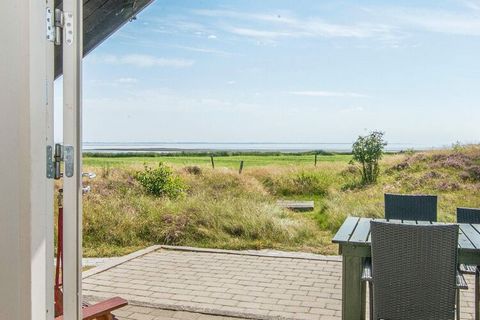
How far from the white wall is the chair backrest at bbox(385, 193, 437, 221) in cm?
332

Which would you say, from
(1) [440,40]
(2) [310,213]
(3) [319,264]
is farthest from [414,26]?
(3) [319,264]

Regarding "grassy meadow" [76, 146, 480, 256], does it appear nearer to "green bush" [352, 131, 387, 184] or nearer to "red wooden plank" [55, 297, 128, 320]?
"green bush" [352, 131, 387, 184]

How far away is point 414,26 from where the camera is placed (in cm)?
1204

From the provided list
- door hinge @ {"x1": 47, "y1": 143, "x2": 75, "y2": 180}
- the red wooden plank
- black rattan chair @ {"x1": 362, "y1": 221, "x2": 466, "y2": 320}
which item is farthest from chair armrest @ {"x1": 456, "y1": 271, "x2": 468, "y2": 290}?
door hinge @ {"x1": 47, "y1": 143, "x2": 75, "y2": 180}

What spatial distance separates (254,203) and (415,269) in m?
5.35

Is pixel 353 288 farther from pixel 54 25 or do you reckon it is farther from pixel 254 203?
pixel 254 203

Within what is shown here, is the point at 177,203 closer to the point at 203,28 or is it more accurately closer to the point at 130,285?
the point at 130,285

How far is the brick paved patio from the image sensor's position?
12.9 feet

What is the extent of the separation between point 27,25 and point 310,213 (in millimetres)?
7632

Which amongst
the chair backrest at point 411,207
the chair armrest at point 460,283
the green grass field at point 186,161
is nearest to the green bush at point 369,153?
the green grass field at point 186,161

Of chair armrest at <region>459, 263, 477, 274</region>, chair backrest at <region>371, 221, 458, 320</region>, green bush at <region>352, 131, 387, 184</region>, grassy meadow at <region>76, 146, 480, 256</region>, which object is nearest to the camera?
chair backrest at <region>371, 221, 458, 320</region>

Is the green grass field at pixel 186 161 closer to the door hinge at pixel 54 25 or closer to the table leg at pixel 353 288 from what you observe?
the table leg at pixel 353 288

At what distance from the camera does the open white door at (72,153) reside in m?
1.71

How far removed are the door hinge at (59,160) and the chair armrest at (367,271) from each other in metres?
1.90
